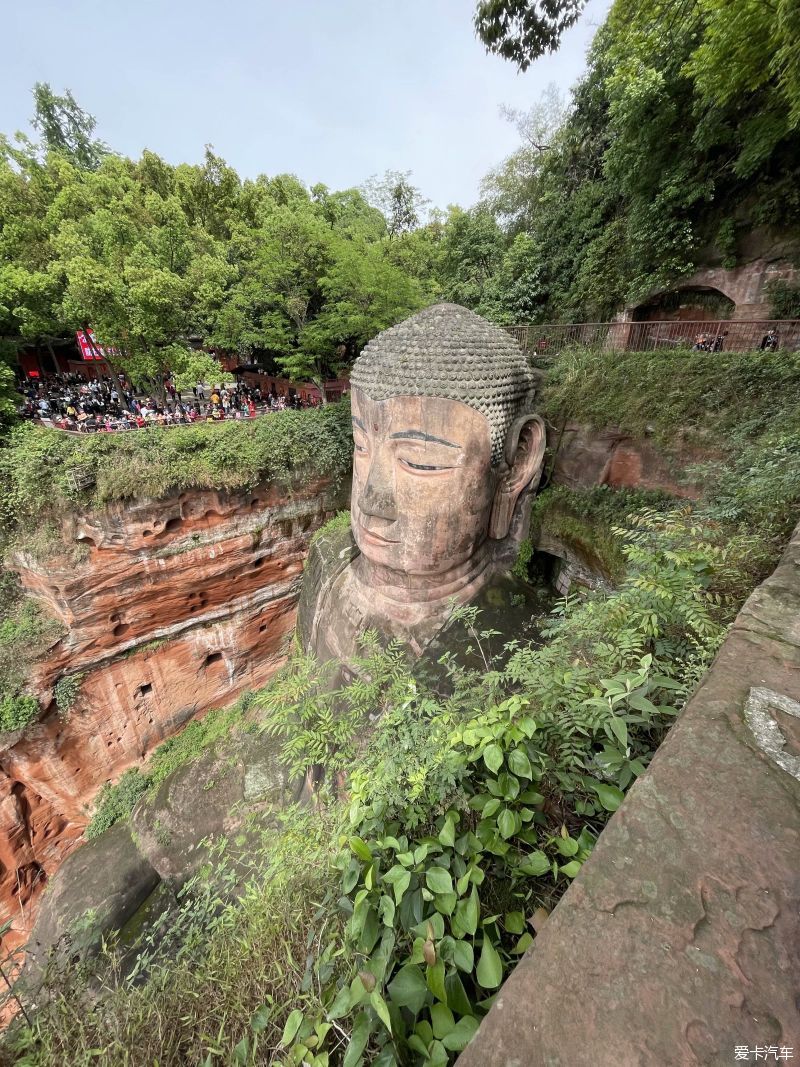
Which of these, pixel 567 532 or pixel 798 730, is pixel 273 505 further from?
pixel 798 730

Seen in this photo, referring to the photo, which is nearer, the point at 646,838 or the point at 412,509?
the point at 646,838

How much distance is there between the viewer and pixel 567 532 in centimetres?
610

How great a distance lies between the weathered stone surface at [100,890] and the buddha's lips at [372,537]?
565 centimetres

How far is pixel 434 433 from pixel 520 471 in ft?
3.90

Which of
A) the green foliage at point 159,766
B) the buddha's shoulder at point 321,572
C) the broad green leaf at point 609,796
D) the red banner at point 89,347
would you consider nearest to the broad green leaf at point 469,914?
the broad green leaf at point 609,796

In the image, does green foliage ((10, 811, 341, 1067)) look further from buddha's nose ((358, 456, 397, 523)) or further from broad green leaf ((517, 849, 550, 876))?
buddha's nose ((358, 456, 397, 523))

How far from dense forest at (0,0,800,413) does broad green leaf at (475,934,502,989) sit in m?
8.06

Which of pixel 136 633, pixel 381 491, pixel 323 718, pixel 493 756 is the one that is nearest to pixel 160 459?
pixel 136 633

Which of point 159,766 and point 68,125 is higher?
point 68,125

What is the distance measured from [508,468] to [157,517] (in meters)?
6.93

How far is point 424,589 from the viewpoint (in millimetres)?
4438

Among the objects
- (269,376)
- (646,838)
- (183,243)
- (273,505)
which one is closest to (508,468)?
(646,838)

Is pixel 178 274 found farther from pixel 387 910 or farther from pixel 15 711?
pixel 387 910

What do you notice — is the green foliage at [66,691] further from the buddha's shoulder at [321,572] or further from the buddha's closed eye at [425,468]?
the buddha's closed eye at [425,468]
